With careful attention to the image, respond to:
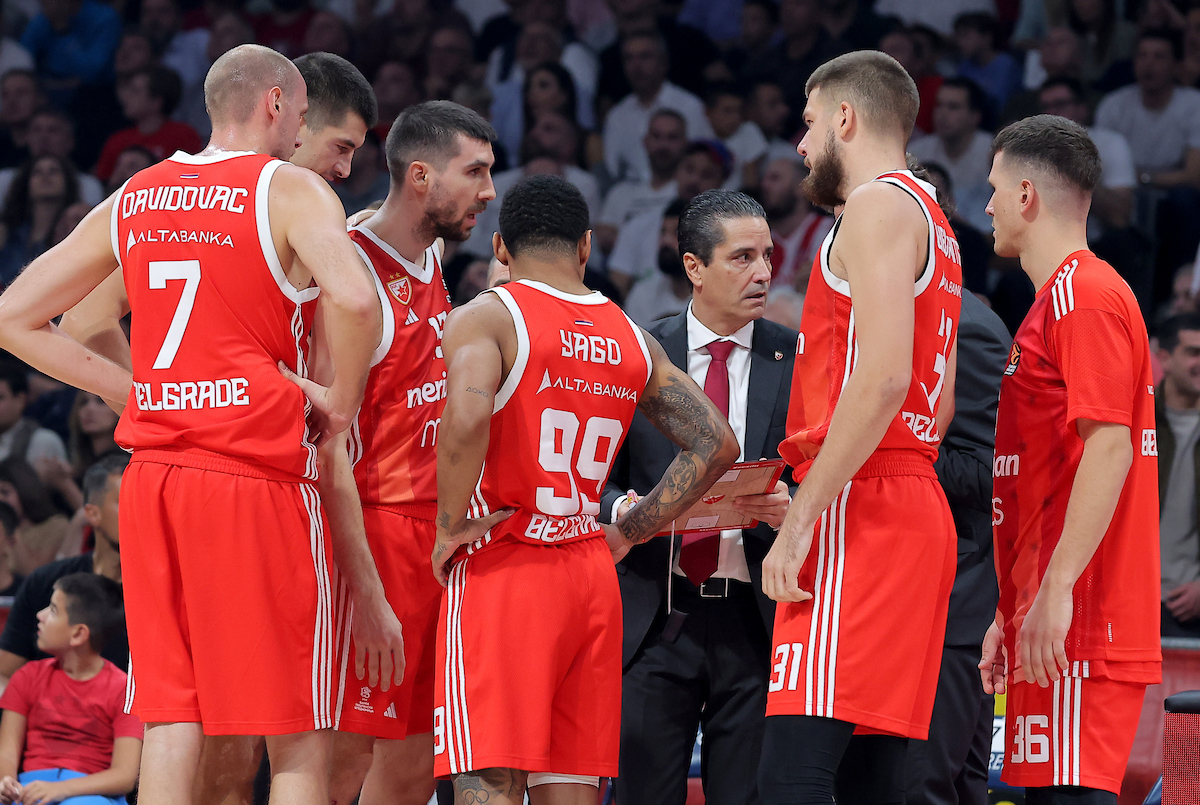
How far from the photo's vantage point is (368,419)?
4031mm

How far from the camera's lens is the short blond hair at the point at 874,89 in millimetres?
3453

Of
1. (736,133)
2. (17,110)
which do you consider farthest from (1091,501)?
(17,110)

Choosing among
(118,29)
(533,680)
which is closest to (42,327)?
(533,680)

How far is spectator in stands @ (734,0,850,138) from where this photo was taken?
9.71 m

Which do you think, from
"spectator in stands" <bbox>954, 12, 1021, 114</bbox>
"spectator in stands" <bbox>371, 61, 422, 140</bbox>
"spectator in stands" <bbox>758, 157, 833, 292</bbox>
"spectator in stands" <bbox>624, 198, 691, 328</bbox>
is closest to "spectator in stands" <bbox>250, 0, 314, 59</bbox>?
"spectator in stands" <bbox>371, 61, 422, 140</bbox>

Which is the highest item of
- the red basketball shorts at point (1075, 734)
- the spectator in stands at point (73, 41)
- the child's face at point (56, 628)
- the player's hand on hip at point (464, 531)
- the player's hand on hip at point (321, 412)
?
the spectator in stands at point (73, 41)

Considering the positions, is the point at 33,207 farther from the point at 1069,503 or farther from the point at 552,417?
the point at 1069,503

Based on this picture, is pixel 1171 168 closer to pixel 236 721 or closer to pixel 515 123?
pixel 515 123

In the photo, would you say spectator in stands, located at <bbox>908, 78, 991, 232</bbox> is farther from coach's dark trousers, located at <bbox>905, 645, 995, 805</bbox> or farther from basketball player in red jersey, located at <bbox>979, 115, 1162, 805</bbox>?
basketball player in red jersey, located at <bbox>979, 115, 1162, 805</bbox>

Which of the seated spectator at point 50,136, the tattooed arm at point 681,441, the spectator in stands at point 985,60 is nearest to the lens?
the tattooed arm at point 681,441

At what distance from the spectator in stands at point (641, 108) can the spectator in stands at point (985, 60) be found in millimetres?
2094

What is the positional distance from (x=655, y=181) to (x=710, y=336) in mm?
5547

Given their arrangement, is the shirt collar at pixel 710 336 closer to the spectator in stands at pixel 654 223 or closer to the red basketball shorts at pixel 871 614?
the red basketball shorts at pixel 871 614

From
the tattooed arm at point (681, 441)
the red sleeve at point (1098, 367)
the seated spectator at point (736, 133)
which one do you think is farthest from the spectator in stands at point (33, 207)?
the red sleeve at point (1098, 367)
